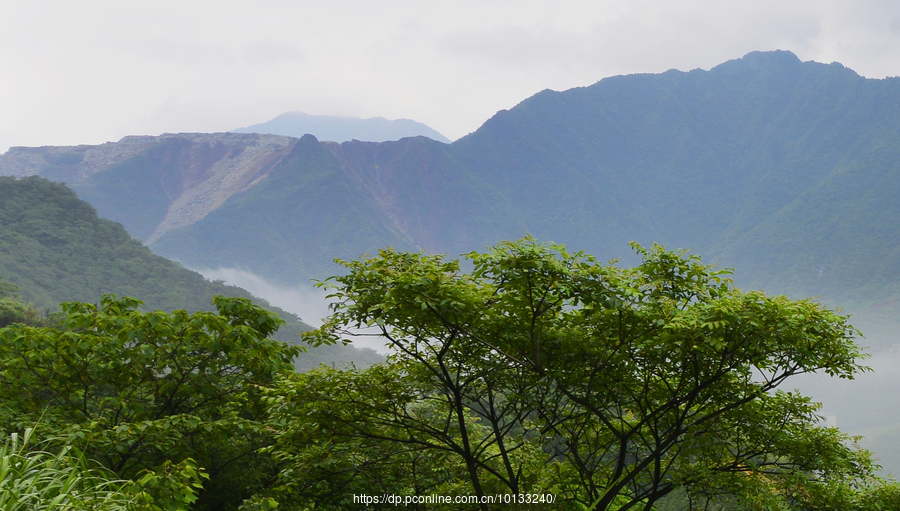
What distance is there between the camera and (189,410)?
7910mm

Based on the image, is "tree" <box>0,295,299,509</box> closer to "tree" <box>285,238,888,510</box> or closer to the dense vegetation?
the dense vegetation

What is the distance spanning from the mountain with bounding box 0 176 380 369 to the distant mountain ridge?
2200 inches

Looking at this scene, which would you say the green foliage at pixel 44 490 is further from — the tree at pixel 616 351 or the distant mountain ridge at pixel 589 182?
the distant mountain ridge at pixel 589 182

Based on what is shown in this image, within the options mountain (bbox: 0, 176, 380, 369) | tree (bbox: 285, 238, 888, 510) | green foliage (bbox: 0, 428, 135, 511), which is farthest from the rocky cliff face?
green foliage (bbox: 0, 428, 135, 511)

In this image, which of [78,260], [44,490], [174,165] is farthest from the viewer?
[174,165]

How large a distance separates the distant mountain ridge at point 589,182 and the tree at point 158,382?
4455 inches

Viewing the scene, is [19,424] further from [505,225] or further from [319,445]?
[505,225]

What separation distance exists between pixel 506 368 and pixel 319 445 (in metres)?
2.03

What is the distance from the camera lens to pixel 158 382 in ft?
24.0

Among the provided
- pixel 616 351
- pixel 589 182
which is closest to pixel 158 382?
pixel 616 351

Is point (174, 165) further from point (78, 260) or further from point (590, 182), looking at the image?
point (590, 182)

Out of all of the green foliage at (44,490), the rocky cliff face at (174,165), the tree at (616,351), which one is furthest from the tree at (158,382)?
the rocky cliff face at (174,165)

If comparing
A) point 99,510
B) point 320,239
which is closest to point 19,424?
point 99,510

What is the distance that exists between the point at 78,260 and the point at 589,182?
123 metres
